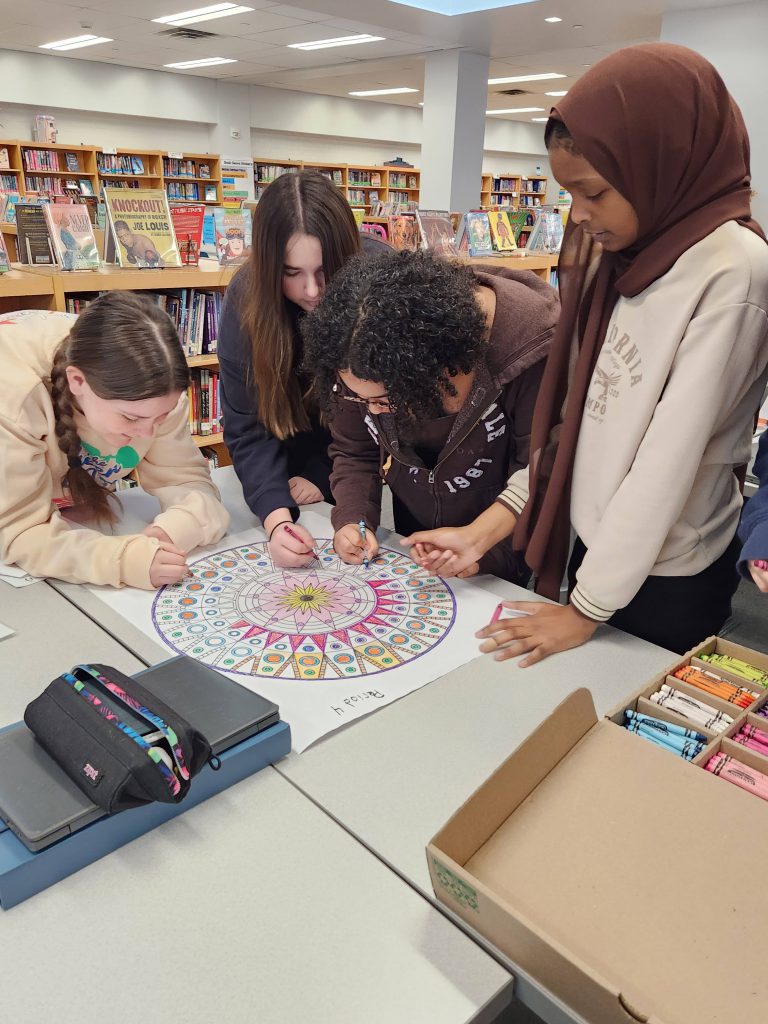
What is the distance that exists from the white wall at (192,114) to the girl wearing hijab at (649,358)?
395 inches

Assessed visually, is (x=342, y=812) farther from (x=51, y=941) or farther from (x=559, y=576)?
(x=559, y=576)

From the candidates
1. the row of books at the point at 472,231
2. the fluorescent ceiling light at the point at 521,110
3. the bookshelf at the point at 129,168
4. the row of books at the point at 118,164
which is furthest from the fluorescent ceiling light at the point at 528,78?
the row of books at the point at 472,231

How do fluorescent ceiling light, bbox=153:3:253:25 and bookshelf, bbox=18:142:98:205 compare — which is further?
bookshelf, bbox=18:142:98:205

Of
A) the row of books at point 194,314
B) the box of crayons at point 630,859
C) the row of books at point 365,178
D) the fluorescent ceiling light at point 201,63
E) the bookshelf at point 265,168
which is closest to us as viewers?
the box of crayons at point 630,859

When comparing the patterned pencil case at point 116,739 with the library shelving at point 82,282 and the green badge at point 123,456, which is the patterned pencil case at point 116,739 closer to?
the green badge at point 123,456

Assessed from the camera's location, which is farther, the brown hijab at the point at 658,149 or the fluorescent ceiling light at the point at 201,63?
the fluorescent ceiling light at the point at 201,63

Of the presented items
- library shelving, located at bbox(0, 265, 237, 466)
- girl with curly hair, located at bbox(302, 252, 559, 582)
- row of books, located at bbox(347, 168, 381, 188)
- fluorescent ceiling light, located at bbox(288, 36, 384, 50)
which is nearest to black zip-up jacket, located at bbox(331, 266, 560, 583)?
girl with curly hair, located at bbox(302, 252, 559, 582)

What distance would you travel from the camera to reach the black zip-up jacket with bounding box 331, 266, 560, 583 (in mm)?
1303

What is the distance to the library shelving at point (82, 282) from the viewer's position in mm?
2412

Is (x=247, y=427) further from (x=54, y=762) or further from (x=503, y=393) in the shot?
(x=54, y=762)

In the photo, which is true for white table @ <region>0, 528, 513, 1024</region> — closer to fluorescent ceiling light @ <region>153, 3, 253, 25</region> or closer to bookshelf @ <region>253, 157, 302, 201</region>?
fluorescent ceiling light @ <region>153, 3, 253, 25</region>

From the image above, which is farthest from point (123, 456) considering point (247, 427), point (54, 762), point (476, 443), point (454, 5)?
point (454, 5)

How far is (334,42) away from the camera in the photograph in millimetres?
7746

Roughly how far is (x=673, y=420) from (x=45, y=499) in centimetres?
109
